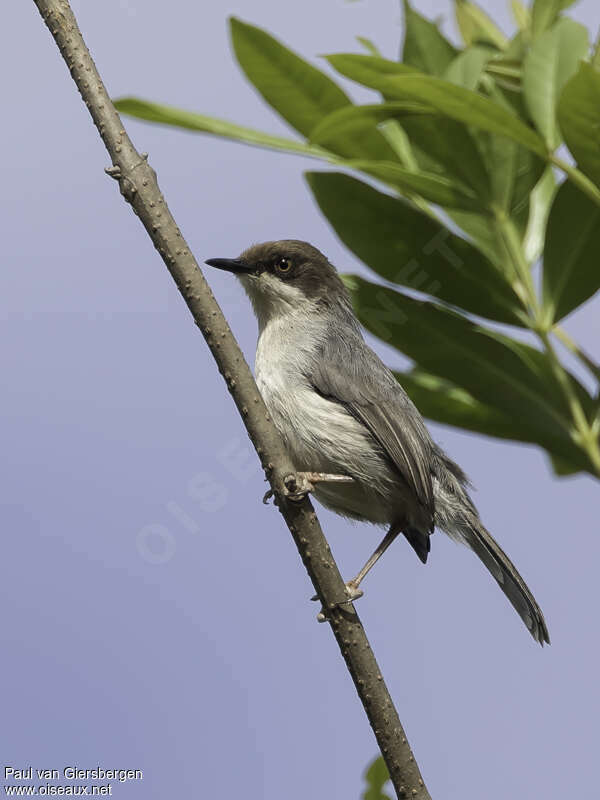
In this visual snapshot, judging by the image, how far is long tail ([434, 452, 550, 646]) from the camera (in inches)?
158

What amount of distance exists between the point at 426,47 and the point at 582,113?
52cm

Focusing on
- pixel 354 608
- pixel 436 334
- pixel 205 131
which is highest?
pixel 205 131

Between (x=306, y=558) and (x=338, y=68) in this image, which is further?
(x=306, y=558)

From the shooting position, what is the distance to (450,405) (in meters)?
2.65

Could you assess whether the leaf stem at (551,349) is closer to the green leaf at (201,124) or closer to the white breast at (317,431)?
the green leaf at (201,124)

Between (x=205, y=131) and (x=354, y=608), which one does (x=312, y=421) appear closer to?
(x=354, y=608)

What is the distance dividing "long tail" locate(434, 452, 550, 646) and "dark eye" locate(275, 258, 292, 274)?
4.19 ft

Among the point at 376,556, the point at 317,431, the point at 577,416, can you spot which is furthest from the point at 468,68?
the point at 376,556

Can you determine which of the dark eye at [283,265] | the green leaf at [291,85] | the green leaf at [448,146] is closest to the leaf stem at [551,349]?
the green leaf at [448,146]

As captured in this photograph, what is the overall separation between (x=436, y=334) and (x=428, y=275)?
18 centimetres

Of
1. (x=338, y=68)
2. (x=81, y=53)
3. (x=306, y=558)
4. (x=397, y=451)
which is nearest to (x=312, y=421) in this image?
(x=397, y=451)

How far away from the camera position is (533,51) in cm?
206

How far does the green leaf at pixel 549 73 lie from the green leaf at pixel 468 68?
12 centimetres

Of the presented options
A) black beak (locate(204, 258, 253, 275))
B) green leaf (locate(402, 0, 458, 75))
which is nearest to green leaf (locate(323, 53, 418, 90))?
green leaf (locate(402, 0, 458, 75))
